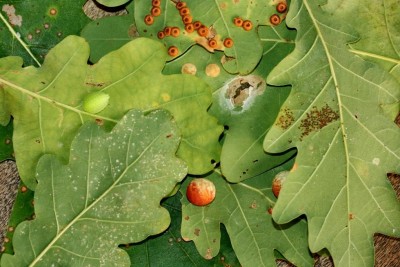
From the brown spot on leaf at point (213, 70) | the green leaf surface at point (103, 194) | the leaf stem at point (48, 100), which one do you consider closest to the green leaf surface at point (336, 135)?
the brown spot on leaf at point (213, 70)

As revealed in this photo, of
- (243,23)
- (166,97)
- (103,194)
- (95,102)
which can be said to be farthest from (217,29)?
(103,194)

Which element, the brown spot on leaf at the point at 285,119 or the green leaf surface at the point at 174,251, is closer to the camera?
the brown spot on leaf at the point at 285,119

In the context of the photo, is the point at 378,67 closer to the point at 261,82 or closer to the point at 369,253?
the point at 261,82

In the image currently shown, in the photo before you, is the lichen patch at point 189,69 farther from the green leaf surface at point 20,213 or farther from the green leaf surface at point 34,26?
the green leaf surface at point 20,213

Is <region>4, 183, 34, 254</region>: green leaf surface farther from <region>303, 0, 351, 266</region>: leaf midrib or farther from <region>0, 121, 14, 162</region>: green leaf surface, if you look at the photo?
<region>303, 0, 351, 266</region>: leaf midrib

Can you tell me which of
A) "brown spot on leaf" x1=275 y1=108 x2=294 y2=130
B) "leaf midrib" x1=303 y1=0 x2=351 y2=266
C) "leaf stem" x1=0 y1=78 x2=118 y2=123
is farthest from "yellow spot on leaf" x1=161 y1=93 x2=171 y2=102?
"leaf midrib" x1=303 y1=0 x2=351 y2=266

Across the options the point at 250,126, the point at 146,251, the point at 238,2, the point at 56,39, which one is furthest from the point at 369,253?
the point at 56,39
